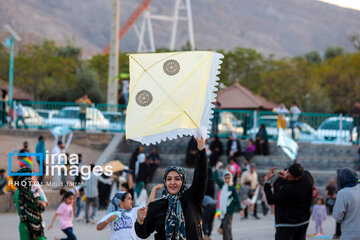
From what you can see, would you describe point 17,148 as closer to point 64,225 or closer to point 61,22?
point 64,225

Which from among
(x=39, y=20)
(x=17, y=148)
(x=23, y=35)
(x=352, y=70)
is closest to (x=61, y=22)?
(x=39, y=20)

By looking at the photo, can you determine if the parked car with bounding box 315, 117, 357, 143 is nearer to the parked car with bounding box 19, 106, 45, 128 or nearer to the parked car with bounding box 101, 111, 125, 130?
the parked car with bounding box 101, 111, 125, 130

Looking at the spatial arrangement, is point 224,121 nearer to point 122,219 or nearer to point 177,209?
point 122,219

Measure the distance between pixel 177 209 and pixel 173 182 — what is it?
0.22 metres

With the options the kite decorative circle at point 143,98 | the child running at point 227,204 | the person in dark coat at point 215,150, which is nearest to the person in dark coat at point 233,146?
the person in dark coat at point 215,150

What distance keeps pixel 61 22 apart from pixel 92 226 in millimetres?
183284

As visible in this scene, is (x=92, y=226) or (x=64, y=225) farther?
(x=92, y=226)

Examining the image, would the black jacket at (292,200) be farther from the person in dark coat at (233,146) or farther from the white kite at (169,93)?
the person in dark coat at (233,146)

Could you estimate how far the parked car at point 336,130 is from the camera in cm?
2344

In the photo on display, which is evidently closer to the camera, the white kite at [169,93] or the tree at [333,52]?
the white kite at [169,93]

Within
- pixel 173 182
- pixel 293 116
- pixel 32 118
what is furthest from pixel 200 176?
pixel 32 118

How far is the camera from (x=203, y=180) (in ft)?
18.4

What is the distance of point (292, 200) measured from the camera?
7.84 m

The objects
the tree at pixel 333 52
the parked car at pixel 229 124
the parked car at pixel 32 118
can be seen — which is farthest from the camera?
the tree at pixel 333 52
